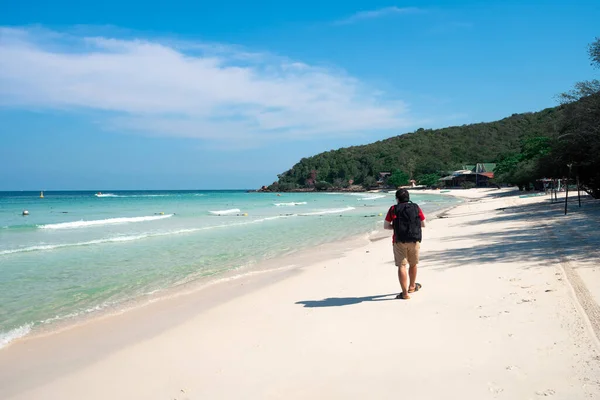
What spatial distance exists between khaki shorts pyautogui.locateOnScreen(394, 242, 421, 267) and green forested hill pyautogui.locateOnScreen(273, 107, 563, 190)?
106 metres

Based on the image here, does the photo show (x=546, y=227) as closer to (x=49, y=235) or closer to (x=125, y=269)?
(x=125, y=269)

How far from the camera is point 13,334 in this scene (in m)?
6.38

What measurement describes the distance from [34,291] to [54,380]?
5.33m

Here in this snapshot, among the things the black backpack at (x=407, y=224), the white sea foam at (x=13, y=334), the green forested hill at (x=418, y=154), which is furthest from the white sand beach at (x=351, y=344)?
the green forested hill at (x=418, y=154)

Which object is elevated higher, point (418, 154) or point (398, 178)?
point (418, 154)

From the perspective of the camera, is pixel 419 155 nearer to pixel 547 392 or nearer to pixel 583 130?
pixel 583 130

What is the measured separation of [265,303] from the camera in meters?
7.58

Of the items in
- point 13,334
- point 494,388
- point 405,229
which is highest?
point 405,229

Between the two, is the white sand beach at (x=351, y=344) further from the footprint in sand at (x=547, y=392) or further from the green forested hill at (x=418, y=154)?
the green forested hill at (x=418, y=154)

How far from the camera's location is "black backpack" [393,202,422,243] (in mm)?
6332

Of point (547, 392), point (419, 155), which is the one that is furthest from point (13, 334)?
point (419, 155)

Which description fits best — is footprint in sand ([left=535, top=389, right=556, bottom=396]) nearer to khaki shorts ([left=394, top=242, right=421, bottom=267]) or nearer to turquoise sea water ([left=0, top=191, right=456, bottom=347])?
khaki shorts ([left=394, top=242, right=421, bottom=267])

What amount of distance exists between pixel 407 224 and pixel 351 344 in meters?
2.13

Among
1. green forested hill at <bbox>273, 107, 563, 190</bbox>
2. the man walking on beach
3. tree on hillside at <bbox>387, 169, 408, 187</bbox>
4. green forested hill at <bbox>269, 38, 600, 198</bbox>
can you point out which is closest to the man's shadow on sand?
the man walking on beach
